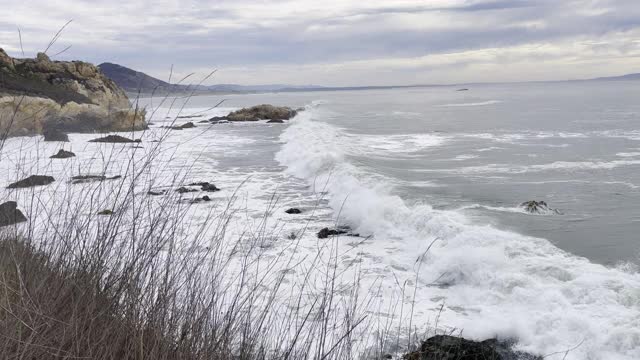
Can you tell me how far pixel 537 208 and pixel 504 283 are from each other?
5358 millimetres

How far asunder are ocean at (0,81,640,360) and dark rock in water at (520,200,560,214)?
0.56 ft

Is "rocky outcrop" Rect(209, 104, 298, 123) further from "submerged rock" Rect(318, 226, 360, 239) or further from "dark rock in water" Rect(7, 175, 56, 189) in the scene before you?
"dark rock in water" Rect(7, 175, 56, 189)

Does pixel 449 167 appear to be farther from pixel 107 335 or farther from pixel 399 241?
pixel 107 335

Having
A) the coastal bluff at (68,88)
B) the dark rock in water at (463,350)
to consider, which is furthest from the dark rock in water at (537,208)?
the coastal bluff at (68,88)

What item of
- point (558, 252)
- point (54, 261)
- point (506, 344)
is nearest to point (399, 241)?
point (558, 252)

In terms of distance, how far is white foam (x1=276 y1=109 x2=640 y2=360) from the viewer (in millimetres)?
6914

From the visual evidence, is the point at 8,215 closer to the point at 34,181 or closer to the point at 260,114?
the point at 34,181

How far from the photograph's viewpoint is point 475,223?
12320 millimetres

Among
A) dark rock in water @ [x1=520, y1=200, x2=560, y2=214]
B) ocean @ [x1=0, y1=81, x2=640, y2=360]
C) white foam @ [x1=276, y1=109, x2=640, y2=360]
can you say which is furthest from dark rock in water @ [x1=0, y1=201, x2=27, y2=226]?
dark rock in water @ [x1=520, y1=200, x2=560, y2=214]

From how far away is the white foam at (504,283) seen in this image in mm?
6914

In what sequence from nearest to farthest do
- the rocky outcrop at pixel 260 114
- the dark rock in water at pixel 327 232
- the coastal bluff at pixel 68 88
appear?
the dark rock in water at pixel 327 232
the coastal bluff at pixel 68 88
the rocky outcrop at pixel 260 114

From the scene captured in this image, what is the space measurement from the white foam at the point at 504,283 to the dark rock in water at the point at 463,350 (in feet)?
0.94

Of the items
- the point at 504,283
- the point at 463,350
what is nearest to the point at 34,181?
the point at 463,350

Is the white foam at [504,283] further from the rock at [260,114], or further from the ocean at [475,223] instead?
the rock at [260,114]
